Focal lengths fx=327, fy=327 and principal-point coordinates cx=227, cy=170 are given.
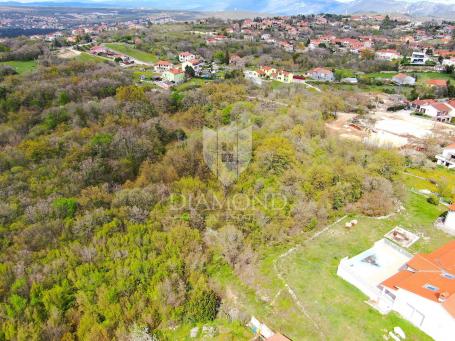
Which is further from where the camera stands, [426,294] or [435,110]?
[435,110]

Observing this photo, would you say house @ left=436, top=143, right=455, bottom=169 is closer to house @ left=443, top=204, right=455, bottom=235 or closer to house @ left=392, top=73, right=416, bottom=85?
house @ left=443, top=204, right=455, bottom=235

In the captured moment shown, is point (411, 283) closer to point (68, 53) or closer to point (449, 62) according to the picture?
point (68, 53)

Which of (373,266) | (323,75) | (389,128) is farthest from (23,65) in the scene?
(373,266)

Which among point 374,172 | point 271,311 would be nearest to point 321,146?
point 374,172

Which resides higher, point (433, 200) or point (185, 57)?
point (185, 57)

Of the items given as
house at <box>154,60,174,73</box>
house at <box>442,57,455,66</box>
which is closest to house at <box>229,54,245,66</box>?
house at <box>154,60,174,73</box>

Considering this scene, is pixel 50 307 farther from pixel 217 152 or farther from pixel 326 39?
pixel 326 39
